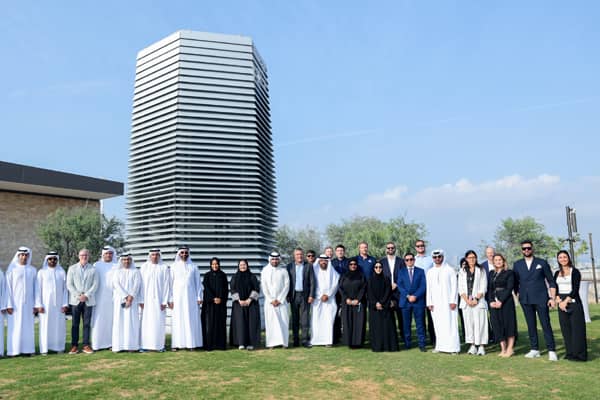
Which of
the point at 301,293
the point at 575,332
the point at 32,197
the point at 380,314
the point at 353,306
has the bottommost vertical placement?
the point at 575,332

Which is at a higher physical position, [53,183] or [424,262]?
[53,183]

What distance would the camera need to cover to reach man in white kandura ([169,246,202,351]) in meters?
8.20

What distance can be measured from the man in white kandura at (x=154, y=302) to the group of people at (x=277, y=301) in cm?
2

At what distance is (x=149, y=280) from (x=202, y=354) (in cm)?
155

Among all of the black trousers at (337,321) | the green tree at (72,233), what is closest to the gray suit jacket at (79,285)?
the black trousers at (337,321)

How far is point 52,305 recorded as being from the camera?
8148mm

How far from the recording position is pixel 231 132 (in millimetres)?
10867

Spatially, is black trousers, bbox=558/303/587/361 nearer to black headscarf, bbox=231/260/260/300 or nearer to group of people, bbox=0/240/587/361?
group of people, bbox=0/240/587/361

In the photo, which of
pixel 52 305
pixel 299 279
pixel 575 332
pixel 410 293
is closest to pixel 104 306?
pixel 52 305

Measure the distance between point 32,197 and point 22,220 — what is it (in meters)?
1.34

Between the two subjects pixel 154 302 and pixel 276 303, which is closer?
pixel 154 302

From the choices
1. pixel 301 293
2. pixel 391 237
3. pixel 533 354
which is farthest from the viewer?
pixel 391 237

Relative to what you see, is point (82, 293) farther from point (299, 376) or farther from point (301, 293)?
point (299, 376)

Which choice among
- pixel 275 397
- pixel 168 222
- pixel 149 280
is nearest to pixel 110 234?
pixel 168 222
